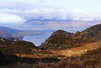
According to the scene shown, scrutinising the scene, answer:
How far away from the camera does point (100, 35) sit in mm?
95312

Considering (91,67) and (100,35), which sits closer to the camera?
(91,67)

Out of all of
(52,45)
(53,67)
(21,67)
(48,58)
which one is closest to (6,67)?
(21,67)

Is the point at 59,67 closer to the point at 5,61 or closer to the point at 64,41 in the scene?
the point at 5,61

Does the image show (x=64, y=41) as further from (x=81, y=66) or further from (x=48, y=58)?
(x=81, y=66)

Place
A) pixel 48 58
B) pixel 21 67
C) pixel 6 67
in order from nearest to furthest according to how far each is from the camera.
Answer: pixel 21 67 < pixel 6 67 < pixel 48 58

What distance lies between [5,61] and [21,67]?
25.2 feet

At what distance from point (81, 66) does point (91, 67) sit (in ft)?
3.30

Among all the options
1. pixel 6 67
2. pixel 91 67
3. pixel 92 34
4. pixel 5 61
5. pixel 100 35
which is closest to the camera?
pixel 91 67

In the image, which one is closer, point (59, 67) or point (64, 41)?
point (59, 67)

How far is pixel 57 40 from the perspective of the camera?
86625 mm

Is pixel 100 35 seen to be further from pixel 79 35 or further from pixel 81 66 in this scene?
pixel 81 66

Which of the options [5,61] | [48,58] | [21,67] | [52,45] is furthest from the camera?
[52,45]

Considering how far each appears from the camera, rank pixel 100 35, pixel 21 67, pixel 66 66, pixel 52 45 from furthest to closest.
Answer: pixel 100 35
pixel 52 45
pixel 21 67
pixel 66 66

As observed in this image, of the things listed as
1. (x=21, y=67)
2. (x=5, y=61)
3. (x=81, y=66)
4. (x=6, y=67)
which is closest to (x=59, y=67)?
(x=81, y=66)
